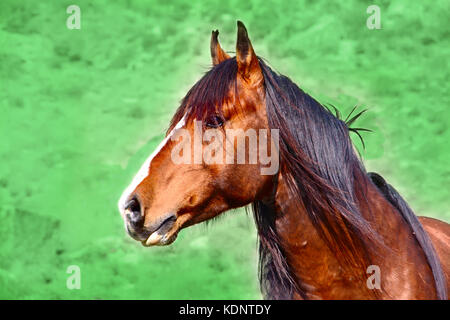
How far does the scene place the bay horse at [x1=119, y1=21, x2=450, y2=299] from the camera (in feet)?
7.50

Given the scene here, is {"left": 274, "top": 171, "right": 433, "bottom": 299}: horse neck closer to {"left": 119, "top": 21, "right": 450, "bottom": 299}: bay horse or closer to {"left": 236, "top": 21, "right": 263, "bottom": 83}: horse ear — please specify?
{"left": 119, "top": 21, "right": 450, "bottom": 299}: bay horse

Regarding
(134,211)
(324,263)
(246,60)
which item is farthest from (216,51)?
(324,263)

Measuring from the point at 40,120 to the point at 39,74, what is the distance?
0.41 m

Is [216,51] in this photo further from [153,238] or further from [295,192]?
[153,238]

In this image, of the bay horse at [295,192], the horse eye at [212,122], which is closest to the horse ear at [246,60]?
the bay horse at [295,192]

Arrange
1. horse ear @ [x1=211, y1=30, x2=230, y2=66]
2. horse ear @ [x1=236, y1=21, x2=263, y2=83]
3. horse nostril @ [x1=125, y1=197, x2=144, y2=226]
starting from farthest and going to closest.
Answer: horse ear @ [x1=211, y1=30, x2=230, y2=66] → horse ear @ [x1=236, y1=21, x2=263, y2=83] → horse nostril @ [x1=125, y1=197, x2=144, y2=226]

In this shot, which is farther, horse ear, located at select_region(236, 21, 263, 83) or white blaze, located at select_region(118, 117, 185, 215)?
horse ear, located at select_region(236, 21, 263, 83)

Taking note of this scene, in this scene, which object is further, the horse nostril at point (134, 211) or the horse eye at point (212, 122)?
the horse eye at point (212, 122)

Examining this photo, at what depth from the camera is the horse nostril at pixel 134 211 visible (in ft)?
7.00

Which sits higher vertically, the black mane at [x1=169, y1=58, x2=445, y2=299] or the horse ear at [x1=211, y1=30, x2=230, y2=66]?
the horse ear at [x1=211, y1=30, x2=230, y2=66]

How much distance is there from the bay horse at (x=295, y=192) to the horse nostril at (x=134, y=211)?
5.9 inches

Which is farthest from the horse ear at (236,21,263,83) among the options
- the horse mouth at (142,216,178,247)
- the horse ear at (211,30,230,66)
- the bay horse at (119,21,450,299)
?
the horse mouth at (142,216,178,247)

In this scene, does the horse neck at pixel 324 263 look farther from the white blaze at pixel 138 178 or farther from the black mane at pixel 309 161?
the white blaze at pixel 138 178
